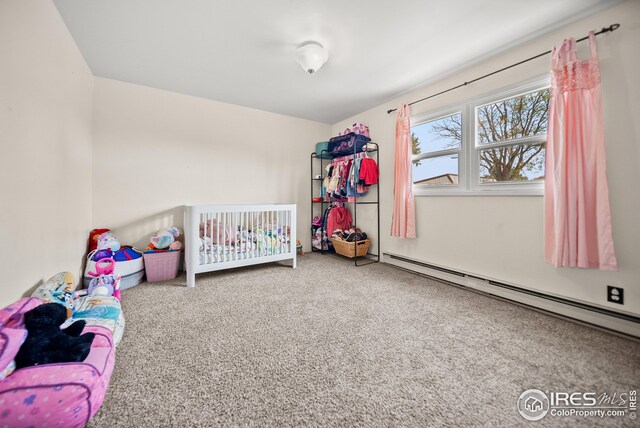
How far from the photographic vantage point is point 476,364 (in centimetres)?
121

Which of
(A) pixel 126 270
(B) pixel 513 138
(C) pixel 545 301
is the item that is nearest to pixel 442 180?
(B) pixel 513 138

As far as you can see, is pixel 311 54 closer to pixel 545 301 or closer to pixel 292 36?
pixel 292 36

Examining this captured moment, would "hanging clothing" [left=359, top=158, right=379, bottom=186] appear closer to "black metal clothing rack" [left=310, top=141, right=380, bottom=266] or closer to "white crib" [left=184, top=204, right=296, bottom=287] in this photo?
"black metal clothing rack" [left=310, top=141, right=380, bottom=266]

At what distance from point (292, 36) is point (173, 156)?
2.02m

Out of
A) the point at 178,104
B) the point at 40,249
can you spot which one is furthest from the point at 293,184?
the point at 40,249

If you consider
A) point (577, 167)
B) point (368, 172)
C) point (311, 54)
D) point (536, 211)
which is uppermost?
point (311, 54)

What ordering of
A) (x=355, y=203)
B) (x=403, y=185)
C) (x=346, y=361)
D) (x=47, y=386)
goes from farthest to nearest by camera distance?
(x=355, y=203) → (x=403, y=185) → (x=346, y=361) → (x=47, y=386)

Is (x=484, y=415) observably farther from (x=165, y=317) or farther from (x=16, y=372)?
(x=165, y=317)

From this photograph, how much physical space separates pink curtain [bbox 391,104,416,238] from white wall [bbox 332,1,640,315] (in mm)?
112

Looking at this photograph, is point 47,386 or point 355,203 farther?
point 355,203

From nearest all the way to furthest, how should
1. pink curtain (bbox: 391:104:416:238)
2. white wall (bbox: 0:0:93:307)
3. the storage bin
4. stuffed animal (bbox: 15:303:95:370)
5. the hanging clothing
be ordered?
stuffed animal (bbox: 15:303:95:370), white wall (bbox: 0:0:93:307), the storage bin, pink curtain (bbox: 391:104:416:238), the hanging clothing

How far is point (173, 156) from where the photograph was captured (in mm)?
2902

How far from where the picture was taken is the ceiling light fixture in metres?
1.93

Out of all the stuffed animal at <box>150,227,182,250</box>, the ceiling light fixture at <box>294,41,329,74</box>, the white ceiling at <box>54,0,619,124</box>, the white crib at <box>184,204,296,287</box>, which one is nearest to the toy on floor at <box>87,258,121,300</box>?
the stuffed animal at <box>150,227,182,250</box>
